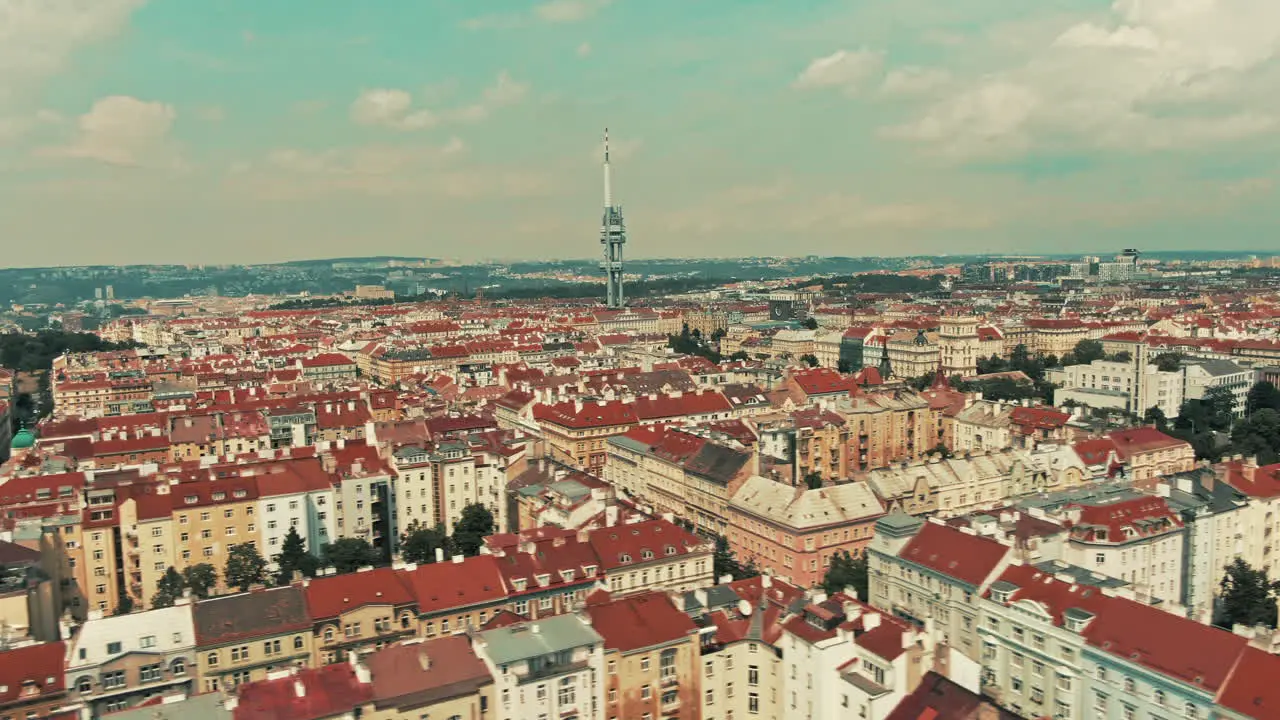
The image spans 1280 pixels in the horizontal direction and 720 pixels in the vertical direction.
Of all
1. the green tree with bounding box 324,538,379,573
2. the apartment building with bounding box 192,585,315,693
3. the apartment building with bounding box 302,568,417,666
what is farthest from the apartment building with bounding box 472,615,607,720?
the green tree with bounding box 324,538,379,573


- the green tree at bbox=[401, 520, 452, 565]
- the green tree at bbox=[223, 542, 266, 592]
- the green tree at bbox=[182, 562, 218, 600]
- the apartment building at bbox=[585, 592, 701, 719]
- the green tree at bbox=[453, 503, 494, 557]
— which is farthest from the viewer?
the green tree at bbox=[453, 503, 494, 557]

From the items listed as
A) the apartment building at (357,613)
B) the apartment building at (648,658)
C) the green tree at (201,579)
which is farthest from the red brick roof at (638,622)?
the green tree at (201,579)

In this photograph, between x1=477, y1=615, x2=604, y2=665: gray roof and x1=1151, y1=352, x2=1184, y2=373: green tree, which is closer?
x1=477, y1=615, x2=604, y2=665: gray roof

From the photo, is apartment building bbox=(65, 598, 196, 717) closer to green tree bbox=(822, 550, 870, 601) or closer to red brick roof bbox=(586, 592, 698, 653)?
red brick roof bbox=(586, 592, 698, 653)

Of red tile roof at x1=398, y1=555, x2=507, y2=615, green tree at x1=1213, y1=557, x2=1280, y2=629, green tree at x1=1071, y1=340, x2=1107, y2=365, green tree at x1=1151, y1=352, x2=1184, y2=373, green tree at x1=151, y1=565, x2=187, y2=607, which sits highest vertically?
green tree at x1=1151, y1=352, x2=1184, y2=373

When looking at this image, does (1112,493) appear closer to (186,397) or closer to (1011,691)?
(1011,691)

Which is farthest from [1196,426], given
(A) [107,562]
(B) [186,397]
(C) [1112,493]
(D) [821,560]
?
(B) [186,397]

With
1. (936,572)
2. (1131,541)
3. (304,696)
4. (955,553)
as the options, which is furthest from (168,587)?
(1131,541)
